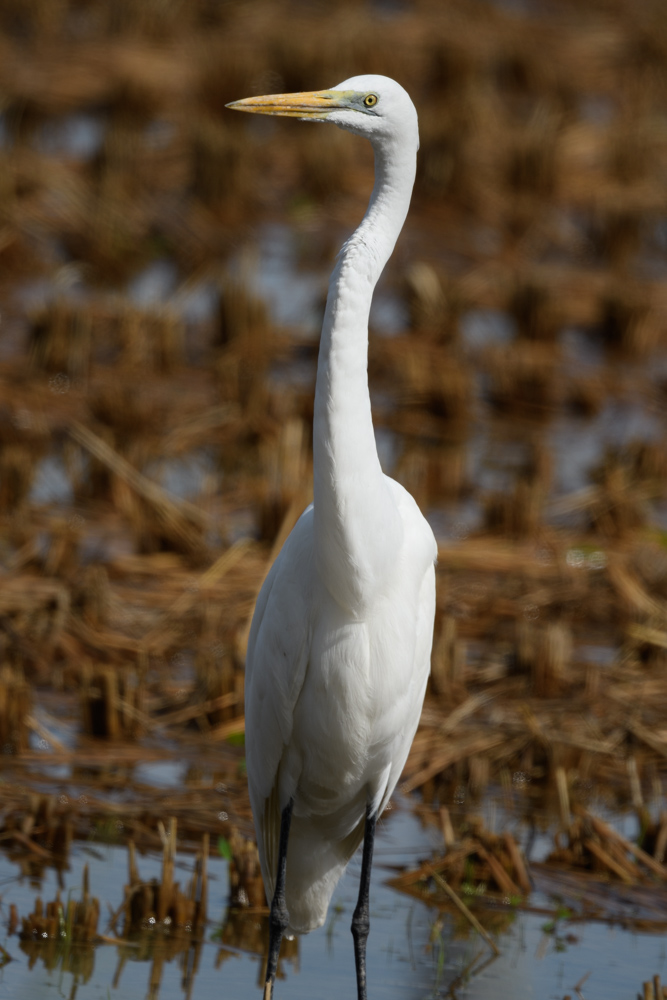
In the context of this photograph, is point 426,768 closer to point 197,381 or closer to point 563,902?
point 563,902

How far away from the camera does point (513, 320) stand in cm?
1060

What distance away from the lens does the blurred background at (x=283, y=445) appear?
4688 millimetres

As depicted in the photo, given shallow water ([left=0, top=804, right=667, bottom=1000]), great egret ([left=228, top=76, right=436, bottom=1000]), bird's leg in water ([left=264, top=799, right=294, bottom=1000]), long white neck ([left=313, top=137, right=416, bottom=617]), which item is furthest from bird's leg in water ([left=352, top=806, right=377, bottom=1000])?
long white neck ([left=313, top=137, right=416, bottom=617])

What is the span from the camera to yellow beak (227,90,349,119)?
3.29 metres

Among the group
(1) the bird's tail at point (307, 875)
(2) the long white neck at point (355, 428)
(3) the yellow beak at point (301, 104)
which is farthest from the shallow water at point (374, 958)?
(3) the yellow beak at point (301, 104)

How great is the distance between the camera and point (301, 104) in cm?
333

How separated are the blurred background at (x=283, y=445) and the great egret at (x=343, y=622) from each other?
0.37 metres

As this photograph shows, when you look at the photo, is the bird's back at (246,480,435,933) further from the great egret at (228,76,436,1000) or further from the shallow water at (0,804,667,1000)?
the shallow water at (0,804,667,1000)

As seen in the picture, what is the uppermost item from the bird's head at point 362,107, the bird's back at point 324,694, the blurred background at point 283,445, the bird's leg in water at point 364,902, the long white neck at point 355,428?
the bird's head at point 362,107

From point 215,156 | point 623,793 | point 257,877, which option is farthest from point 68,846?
point 215,156

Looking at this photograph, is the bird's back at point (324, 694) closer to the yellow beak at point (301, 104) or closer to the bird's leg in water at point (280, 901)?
the bird's leg in water at point (280, 901)

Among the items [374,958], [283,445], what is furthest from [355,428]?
[283,445]

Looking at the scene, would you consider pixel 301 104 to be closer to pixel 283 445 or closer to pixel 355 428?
pixel 355 428

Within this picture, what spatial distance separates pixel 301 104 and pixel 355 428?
695 mm
